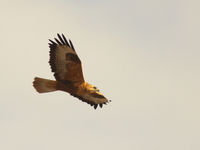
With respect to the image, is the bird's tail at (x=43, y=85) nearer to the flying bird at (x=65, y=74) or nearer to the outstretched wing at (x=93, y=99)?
the flying bird at (x=65, y=74)

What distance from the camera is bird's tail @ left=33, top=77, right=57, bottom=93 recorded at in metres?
24.6

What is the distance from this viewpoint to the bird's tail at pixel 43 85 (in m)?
24.6

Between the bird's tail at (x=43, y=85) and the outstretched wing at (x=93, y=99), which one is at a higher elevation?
the outstretched wing at (x=93, y=99)

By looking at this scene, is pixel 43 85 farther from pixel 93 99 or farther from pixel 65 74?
pixel 93 99

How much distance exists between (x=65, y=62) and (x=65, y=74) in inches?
17.2

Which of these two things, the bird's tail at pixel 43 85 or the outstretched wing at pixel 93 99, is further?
the outstretched wing at pixel 93 99

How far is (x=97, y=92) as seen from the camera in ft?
82.2

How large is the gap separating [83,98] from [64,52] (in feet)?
7.17

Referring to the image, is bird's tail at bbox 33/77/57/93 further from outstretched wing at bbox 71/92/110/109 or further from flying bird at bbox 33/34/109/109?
outstretched wing at bbox 71/92/110/109

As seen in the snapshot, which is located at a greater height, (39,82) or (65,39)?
(65,39)

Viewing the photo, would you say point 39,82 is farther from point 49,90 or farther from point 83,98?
point 83,98

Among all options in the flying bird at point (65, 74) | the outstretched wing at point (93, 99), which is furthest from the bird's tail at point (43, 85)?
the outstretched wing at point (93, 99)

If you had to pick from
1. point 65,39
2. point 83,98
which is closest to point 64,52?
point 65,39

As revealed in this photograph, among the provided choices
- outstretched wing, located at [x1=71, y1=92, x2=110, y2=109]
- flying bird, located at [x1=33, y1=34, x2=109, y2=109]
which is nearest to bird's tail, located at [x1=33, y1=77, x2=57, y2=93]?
flying bird, located at [x1=33, y1=34, x2=109, y2=109]
